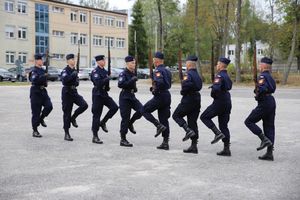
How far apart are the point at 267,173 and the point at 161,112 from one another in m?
3.03

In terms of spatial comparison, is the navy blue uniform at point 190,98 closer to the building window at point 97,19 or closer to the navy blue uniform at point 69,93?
the navy blue uniform at point 69,93

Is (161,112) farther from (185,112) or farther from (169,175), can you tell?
(169,175)

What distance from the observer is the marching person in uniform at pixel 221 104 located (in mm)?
9445

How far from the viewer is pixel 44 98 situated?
11.9 m

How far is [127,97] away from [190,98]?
1.51 meters

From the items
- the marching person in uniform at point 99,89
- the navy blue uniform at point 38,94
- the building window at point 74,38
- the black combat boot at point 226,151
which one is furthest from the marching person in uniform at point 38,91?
the building window at point 74,38

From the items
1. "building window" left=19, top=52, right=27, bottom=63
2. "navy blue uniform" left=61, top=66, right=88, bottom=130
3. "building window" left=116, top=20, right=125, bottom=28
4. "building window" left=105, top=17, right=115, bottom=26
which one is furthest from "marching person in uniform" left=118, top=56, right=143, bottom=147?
"building window" left=116, top=20, right=125, bottom=28

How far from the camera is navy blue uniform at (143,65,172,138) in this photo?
10039 mm

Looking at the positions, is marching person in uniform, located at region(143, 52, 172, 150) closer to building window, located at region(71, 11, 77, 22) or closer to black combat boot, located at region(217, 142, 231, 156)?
black combat boot, located at region(217, 142, 231, 156)

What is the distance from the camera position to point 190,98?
9.84 metres

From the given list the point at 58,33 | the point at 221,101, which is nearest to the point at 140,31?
the point at 58,33

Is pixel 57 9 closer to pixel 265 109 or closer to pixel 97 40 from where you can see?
pixel 97 40

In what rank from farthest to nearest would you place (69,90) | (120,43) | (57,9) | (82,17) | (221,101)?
(120,43) → (82,17) → (57,9) → (69,90) → (221,101)

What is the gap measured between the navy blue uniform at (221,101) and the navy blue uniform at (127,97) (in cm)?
170
